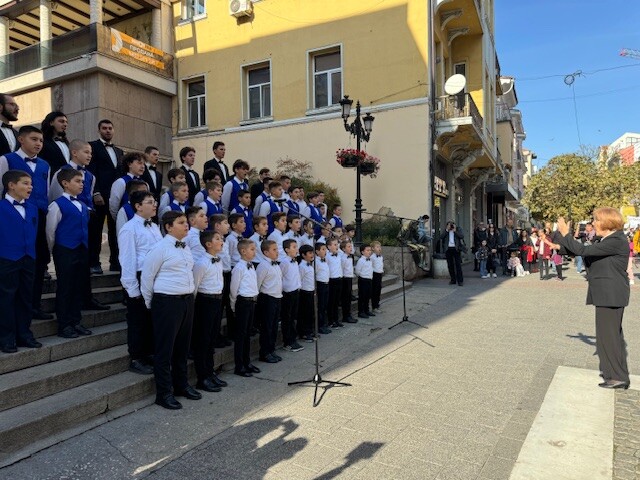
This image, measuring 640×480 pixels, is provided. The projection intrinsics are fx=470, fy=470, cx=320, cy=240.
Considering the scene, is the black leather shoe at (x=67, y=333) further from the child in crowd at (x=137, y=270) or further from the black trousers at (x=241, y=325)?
the black trousers at (x=241, y=325)

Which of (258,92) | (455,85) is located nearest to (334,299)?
(455,85)

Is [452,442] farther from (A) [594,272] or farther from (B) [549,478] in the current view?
(A) [594,272]

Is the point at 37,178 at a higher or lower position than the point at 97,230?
higher

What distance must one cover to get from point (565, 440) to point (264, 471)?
2514mm

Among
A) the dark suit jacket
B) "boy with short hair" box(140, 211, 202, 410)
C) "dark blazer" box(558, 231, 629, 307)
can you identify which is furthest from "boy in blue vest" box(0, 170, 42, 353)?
"dark blazer" box(558, 231, 629, 307)

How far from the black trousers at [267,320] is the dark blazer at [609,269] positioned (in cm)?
362

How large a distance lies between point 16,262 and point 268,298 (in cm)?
275

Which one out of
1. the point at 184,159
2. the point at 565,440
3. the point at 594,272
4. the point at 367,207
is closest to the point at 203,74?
the point at 367,207

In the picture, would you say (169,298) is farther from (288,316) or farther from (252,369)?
(288,316)

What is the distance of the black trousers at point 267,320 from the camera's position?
600cm

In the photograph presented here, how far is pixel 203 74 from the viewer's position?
62.6 feet

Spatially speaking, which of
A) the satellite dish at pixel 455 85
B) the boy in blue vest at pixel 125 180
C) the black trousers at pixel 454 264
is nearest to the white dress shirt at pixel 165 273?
the boy in blue vest at pixel 125 180

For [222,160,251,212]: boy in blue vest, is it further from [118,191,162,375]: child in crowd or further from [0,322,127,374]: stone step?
[118,191,162,375]: child in crowd

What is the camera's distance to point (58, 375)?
14.2 feet
